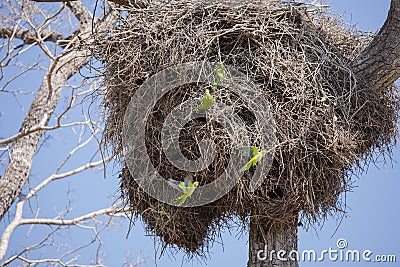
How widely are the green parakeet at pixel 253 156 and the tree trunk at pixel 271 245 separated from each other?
30 centimetres

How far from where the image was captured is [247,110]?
65.3 inches

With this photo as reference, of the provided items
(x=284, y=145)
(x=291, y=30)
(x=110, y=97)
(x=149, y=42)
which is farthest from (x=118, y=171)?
(x=291, y=30)

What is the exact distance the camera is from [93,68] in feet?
5.93

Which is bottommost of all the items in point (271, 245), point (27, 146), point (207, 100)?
point (271, 245)

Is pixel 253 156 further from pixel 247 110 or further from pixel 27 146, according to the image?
pixel 27 146

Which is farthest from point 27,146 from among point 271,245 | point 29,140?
point 271,245

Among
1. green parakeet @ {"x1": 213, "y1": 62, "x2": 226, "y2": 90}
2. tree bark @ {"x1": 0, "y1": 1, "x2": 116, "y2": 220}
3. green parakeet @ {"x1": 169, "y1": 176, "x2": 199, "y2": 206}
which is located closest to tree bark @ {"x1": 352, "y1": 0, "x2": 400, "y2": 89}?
green parakeet @ {"x1": 213, "y1": 62, "x2": 226, "y2": 90}

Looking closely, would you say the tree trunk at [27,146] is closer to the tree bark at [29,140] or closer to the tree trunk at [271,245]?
the tree bark at [29,140]

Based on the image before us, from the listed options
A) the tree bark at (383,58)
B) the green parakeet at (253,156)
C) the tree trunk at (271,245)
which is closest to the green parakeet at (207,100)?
the green parakeet at (253,156)

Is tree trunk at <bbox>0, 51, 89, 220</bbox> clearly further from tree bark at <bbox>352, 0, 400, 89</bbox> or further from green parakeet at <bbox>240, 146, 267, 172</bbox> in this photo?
green parakeet at <bbox>240, 146, 267, 172</bbox>

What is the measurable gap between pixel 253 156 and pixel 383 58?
23.7 inches

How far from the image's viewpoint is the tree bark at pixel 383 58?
1.81 meters

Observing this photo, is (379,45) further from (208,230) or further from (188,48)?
(208,230)

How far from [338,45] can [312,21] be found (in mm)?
117
